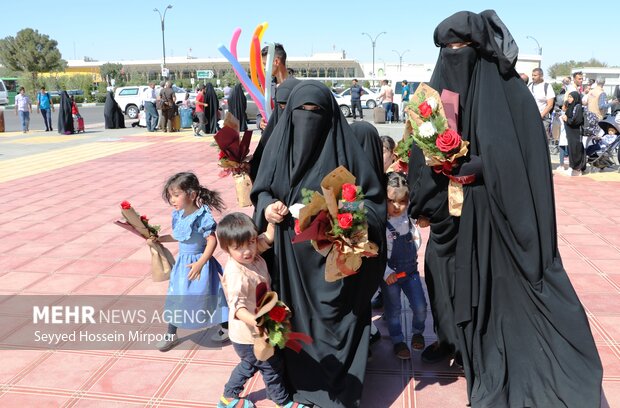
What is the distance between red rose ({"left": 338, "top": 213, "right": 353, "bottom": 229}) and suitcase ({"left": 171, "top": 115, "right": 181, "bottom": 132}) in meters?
18.7

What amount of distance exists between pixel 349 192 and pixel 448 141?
0.65 meters

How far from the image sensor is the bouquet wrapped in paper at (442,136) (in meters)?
2.92

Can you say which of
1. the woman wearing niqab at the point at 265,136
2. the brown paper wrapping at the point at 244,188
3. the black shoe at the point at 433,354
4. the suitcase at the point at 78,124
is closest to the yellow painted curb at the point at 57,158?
the suitcase at the point at 78,124

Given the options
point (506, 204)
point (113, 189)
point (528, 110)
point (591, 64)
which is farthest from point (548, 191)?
point (591, 64)

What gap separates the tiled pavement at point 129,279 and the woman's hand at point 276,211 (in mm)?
1147

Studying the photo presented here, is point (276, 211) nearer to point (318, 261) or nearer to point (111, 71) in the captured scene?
point (318, 261)

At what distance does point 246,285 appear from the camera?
2.98m

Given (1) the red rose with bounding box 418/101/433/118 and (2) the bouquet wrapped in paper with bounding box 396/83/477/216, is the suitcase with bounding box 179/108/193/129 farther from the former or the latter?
(1) the red rose with bounding box 418/101/433/118

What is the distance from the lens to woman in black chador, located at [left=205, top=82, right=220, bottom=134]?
19125mm

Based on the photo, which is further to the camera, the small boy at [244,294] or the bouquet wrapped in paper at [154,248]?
the bouquet wrapped in paper at [154,248]

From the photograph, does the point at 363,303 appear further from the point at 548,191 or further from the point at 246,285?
the point at 548,191

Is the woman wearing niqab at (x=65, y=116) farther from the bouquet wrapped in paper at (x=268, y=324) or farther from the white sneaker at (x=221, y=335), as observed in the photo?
the bouquet wrapped in paper at (x=268, y=324)

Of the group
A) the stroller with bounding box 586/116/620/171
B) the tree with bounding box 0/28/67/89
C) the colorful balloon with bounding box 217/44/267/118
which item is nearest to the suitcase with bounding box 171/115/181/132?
the stroller with bounding box 586/116/620/171

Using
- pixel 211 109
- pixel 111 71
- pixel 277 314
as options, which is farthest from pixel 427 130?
pixel 111 71
